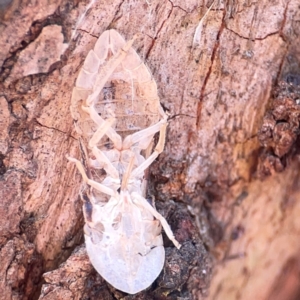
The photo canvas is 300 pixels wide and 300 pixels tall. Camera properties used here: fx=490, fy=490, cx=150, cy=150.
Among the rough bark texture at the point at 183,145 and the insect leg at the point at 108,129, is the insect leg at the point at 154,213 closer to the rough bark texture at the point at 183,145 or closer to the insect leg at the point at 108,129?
the rough bark texture at the point at 183,145

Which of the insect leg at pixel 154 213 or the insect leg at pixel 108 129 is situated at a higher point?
the insect leg at pixel 108 129

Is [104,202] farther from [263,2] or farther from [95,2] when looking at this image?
[263,2]

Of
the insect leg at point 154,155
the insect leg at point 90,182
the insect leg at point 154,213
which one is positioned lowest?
the insect leg at point 154,213

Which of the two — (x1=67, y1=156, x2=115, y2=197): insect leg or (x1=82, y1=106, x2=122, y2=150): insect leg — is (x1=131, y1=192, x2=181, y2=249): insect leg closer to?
(x1=67, y1=156, x2=115, y2=197): insect leg

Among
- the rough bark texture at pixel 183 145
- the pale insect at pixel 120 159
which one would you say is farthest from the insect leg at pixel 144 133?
the rough bark texture at pixel 183 145

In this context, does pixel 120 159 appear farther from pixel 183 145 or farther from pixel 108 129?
pixel 183 145

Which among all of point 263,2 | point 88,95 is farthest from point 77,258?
point 263,2

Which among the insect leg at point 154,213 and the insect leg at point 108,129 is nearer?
the insect leg at point 108,129

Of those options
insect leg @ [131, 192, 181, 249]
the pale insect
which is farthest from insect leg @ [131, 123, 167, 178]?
insect leg @ [131, 192, 181, 249]
